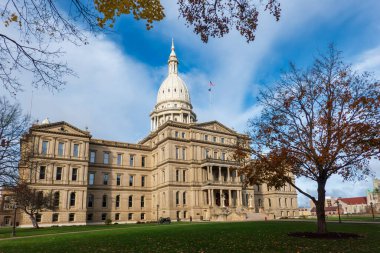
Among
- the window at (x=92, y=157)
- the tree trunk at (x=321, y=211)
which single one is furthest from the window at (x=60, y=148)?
the tree trunk at (x=321, y=211)

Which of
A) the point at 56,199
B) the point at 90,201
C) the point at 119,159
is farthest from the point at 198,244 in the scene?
the point at 119,159

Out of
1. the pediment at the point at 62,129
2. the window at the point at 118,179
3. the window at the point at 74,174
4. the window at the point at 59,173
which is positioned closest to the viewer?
the pediment at the point at 62,129

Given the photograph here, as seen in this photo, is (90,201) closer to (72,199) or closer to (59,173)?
(72,199)

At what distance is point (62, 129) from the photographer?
6050 centimetres

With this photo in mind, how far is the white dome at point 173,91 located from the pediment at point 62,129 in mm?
40129

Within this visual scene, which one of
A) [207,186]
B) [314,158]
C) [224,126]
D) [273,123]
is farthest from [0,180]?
[224,126]

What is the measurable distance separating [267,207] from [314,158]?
70.4 meters

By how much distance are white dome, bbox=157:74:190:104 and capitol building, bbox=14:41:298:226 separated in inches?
980

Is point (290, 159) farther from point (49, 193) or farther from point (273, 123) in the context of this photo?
point (49, 193)

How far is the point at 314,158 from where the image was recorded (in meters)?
21.3

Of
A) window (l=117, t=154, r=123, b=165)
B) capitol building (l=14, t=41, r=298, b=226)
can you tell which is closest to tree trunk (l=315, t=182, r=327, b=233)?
capitol building (l=14, t=41, r=298, b=226)

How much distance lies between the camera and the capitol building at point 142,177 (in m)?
58.2

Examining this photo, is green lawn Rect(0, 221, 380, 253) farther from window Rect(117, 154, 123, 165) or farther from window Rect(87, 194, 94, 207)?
window Rect(117, 154, 123, 165)

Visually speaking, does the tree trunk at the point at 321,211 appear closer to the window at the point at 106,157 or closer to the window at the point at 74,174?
the window at the point at 74,174
